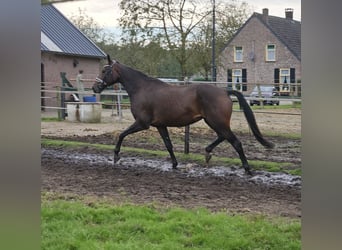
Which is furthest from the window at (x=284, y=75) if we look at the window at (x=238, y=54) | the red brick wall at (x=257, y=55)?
the window at (x=238, y=54)

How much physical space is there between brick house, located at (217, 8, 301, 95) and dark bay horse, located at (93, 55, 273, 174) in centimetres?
1076

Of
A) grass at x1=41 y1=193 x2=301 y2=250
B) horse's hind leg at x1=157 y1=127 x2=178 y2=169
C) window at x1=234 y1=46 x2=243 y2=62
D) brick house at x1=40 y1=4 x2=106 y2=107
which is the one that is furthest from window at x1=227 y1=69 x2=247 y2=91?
grass at x1=41 y1=193 x2=301 y2=250

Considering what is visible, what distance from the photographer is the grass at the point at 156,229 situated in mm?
2529

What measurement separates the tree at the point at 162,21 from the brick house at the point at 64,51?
10.9 feet

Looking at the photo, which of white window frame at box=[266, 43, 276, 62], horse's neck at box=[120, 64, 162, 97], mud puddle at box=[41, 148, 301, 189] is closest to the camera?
mud puddle at box=[41, 148, 301, 189]

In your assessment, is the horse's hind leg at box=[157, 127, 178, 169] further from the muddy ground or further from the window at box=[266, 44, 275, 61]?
the window at box=[266, 44, 275, 61]

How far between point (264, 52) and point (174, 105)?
16.4 m

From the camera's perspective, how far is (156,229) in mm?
2766

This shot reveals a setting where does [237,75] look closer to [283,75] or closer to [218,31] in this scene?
[283,75]

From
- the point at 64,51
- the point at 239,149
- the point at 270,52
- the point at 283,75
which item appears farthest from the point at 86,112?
the point at 270,52

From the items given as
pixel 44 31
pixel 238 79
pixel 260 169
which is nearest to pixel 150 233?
pixel 260 169

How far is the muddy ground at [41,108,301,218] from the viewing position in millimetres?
3586
